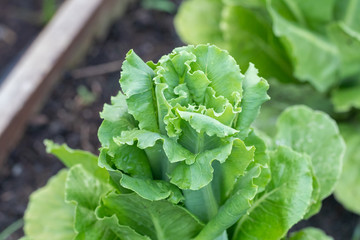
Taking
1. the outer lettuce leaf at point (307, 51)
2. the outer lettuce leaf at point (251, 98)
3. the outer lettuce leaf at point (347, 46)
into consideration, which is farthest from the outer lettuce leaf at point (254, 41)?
the outer lettuce leaf at point (251, 98)

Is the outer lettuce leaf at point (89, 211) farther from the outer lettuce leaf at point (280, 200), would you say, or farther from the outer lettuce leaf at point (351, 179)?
the outer lettuce leaf at point (351, 179)

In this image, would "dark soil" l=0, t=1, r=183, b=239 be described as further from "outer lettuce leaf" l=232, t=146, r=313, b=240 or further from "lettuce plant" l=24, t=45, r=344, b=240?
"outer lettuce leaf" l=232, t=146, r=313, b=240

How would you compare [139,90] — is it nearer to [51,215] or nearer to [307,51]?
[51,215]

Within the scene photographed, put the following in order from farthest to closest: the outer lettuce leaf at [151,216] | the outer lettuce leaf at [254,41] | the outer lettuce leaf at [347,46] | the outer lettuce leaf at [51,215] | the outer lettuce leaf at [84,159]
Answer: the outer lettuce leaf at [254,41]
the outer lettuce leaf at [347,46]
the outer lettuce leaf at [51,215]
the outer lettuce leaf at [84,159]
the outer lettuce leaf at [151,216]

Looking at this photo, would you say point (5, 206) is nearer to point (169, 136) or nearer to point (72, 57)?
point (72, 57)

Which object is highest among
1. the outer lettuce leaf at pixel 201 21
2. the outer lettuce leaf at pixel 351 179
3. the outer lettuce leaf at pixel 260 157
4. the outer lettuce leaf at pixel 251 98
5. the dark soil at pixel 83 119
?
the outer lettuce leaf at pixel 251 98

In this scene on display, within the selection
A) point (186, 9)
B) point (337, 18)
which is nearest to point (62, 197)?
point (186, 9)
